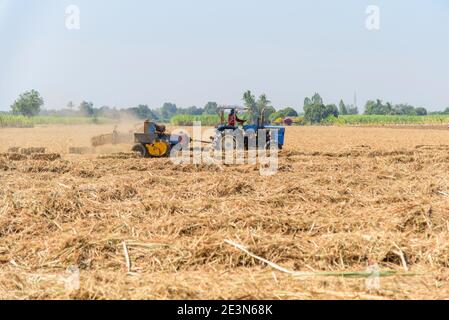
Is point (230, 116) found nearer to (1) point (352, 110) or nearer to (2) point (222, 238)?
(2) point (222, 238)

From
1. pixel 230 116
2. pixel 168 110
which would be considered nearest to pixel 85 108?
pixel 230 116

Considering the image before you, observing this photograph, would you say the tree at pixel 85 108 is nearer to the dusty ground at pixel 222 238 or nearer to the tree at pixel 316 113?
the dusty ground at pixel 222 238

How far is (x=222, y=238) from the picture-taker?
5.66 meters

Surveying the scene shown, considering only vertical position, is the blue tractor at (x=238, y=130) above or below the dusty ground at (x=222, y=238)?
above

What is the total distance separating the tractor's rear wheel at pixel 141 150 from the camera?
687 inches

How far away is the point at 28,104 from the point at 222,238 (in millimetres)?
89084

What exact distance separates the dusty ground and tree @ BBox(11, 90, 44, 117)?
84.2 m

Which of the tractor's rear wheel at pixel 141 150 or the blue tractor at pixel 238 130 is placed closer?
the tractor's rear wheel at pixel 141 150

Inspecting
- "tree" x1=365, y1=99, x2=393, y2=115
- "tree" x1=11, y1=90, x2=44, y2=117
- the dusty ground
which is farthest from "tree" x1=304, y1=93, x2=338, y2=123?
the dusty ground

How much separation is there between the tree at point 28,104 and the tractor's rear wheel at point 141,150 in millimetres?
75645

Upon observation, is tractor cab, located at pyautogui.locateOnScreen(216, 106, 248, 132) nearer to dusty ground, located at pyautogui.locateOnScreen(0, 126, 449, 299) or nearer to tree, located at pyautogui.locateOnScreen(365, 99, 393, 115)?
dusty ground, located at pyautogui.locateOnScreen(0, 126, 449, 299)

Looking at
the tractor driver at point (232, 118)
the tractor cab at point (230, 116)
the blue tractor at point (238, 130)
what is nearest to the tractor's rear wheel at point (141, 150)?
the blue tractor at point (238, 130)

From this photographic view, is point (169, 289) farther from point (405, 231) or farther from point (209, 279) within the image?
point (405, 231)
